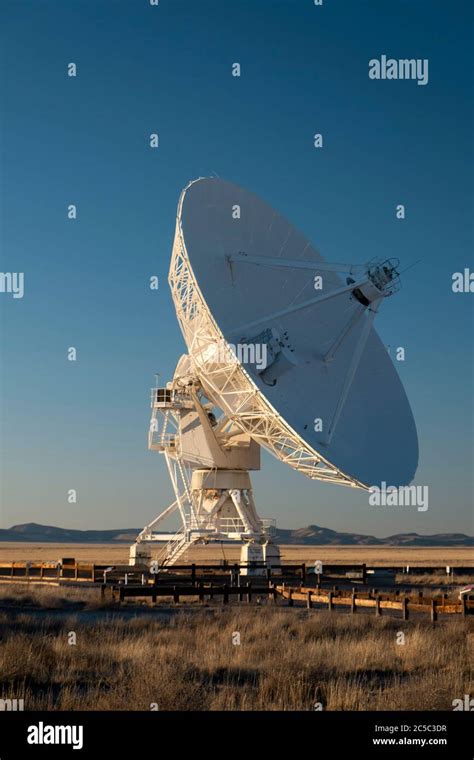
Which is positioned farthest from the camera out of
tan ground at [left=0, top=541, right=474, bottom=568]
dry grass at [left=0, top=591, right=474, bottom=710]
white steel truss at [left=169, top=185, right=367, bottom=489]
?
tan ground at [left=0, top=541, right=474, bottom=568]

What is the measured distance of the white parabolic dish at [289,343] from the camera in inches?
1314

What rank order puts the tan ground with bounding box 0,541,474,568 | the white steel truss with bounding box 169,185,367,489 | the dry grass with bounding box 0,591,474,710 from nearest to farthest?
the dry grass with bounding box 0,591,474,710 → the white steel truss with bounding box 169,185,367,489 → the tan ground with bounding box 0,541,474,568

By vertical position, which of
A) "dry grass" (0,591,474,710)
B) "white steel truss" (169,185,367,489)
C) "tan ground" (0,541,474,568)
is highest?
"white steel truss" (169,185,367,489)

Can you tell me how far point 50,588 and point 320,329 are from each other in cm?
1480

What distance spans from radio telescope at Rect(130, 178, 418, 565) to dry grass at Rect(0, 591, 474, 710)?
41.0ft

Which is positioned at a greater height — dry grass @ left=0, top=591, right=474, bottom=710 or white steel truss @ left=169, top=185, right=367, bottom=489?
white steel truss @ left=169, top=185, right=367, bottom=489

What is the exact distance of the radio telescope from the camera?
3341 centimetres

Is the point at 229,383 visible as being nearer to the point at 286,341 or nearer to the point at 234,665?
the point at 286,341

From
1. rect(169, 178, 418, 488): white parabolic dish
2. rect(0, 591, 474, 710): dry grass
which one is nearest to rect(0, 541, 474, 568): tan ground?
rect(169, 178, 418, 488): white parabolic dish

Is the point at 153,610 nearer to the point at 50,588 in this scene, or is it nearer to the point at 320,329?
the point at 50,588

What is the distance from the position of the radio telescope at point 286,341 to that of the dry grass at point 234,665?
492 inches

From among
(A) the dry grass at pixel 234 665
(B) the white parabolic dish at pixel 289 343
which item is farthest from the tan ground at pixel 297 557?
(A) the dry grass at pixel 234 665

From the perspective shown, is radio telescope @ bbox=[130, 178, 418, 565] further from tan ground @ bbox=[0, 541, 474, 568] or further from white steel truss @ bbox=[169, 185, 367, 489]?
tan ground @ bbox=[0, 541, 474, 568]
